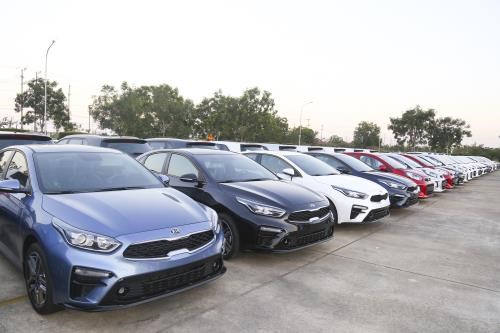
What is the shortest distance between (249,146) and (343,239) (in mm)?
6966

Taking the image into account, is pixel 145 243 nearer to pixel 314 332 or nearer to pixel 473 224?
pixel 314 332

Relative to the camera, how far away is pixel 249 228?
15.5ft

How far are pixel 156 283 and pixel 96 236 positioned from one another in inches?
24.2

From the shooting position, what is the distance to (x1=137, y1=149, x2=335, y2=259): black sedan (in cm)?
470

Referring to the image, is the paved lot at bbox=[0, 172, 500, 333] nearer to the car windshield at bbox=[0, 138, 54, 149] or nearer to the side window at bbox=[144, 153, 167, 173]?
the side window at bbox=[144, 153, 167, 173]

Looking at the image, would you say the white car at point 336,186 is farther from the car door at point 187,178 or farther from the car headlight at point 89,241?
the car headlight at point 89,241

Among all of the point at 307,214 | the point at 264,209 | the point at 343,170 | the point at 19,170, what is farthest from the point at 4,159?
the point at 343,170

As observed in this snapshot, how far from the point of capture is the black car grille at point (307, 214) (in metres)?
4.82

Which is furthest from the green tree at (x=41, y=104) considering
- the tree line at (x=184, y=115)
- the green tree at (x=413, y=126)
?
the green tree at (x=413, y=126)

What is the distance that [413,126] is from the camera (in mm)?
48375

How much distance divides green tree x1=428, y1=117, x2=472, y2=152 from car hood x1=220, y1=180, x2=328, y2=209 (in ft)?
159

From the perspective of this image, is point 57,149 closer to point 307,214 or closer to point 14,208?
point 14,208

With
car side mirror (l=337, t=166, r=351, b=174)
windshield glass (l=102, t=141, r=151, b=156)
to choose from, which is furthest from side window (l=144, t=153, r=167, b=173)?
car side mirror (l=337, t=166, r=351, b=174)

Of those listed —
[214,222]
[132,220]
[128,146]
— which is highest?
[128,146]
